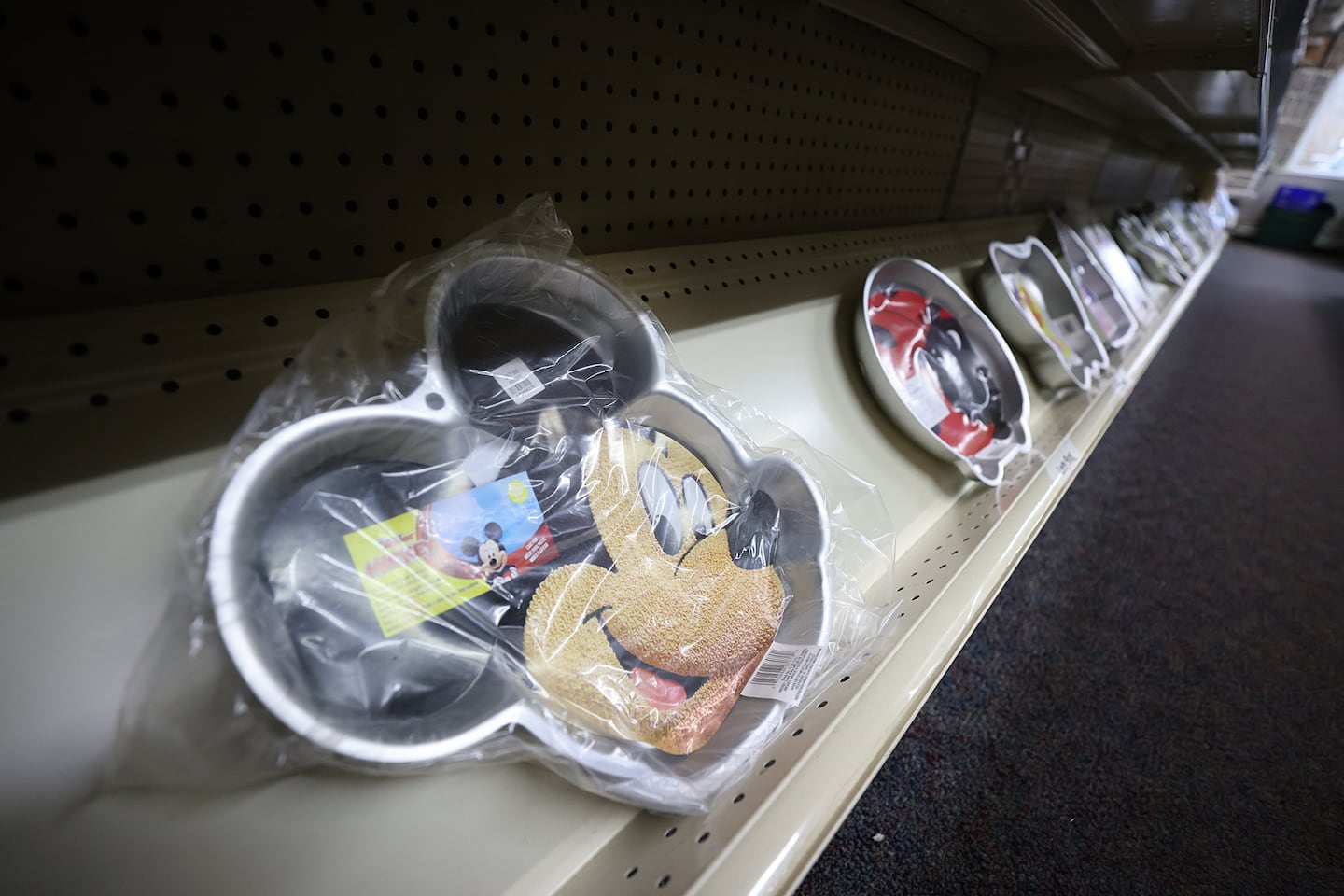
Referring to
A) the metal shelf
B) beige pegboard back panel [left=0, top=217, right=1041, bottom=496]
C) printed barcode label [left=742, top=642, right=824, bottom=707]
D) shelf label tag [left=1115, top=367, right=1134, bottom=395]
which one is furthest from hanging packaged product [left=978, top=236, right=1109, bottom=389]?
beige pegboard back panel [left=0, top=217, right=1041, bottom=496]

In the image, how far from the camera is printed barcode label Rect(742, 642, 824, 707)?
468mm

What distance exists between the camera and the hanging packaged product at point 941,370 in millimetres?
790

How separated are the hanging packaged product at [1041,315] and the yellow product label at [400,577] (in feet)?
3.56

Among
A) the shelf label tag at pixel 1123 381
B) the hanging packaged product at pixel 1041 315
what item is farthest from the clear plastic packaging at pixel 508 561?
the shelf label tag at pixel 1123 381

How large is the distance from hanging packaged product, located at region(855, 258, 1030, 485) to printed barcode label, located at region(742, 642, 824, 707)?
1.37 feet

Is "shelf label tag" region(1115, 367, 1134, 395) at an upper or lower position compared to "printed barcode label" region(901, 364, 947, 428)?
lower

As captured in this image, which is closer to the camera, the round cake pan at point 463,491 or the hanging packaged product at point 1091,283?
the round cake pan at point 463,491

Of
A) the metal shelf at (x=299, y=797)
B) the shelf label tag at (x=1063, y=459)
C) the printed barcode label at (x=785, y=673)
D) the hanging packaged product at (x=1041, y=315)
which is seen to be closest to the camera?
the metal shelf at (x=299, y=797)

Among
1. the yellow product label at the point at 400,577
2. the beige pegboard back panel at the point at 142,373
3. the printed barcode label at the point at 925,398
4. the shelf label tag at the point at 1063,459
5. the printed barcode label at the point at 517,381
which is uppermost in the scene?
the beige pegboard back panel at the point at 142,373

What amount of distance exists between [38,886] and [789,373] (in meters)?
0.70

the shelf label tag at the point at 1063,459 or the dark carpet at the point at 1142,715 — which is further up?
the shelf label tag at the point at 1063,459

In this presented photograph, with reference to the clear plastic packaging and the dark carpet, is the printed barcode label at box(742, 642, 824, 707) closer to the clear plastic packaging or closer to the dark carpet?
the clear plastic packaging

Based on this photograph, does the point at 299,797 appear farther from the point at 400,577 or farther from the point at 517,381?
the point at 517,381

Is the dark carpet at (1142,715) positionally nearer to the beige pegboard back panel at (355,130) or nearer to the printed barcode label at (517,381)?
the printed barcode label at (517,381)
